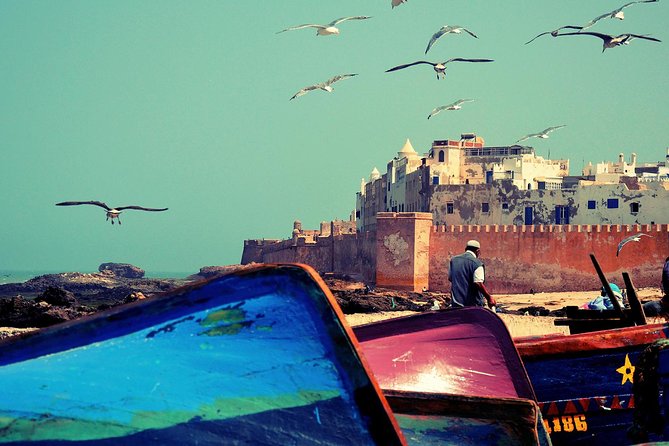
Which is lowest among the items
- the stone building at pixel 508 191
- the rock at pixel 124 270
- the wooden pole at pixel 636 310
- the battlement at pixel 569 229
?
the rock at pixel 124 270

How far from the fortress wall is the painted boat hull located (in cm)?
2655

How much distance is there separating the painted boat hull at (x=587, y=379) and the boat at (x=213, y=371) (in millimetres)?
3049

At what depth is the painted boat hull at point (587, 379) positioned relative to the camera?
6484 millimetres

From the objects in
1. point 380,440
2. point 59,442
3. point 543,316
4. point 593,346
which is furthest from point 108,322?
point 543,316

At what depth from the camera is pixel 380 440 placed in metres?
3.63

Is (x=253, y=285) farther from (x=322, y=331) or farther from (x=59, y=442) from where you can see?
(x=59, y=442)

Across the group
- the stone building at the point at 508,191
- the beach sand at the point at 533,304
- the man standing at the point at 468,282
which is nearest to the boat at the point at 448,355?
the man standing at the point at 468,282

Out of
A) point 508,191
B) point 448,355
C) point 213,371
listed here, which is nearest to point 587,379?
point 448,355

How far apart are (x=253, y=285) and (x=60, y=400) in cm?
75

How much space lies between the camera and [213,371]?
3646 millimetres

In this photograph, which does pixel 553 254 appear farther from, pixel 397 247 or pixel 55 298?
pixel 55 298

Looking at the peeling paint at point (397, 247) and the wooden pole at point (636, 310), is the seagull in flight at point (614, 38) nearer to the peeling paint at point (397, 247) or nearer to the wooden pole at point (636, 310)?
the wooden pole at point (636, 310)

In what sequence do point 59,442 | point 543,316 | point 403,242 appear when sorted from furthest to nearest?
point 403,242, point 543,316, point 59,442

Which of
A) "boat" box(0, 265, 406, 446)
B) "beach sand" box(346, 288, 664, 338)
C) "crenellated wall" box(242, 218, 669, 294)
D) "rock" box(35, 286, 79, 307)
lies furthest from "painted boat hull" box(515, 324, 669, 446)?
"crenellated wall" box(242, 218, 669, 294)
